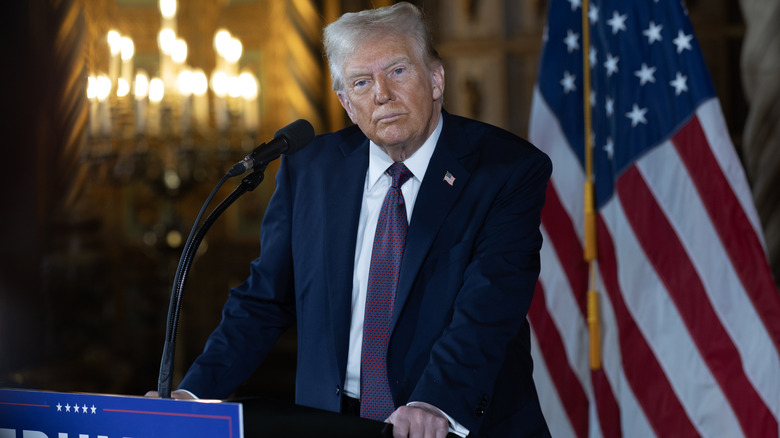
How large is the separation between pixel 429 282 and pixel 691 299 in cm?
130

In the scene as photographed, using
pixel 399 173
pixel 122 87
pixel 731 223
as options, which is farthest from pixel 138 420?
pixel 122 87

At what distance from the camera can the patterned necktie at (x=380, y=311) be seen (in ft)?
5.49

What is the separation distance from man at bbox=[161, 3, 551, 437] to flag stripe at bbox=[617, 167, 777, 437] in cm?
104

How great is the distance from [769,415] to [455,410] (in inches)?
57.9

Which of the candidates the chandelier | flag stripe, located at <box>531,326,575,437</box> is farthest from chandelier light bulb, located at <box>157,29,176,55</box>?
flag stripe, located at <box>531,326,575,437</box>

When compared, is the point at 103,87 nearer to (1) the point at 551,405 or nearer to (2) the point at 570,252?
(2) the point at 570,252

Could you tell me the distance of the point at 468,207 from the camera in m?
1.74

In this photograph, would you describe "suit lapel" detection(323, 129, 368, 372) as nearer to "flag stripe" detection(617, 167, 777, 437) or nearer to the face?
the face

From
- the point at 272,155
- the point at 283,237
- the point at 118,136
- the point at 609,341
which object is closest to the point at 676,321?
the point at 609,341

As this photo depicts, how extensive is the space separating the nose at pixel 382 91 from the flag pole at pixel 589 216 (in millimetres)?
1303

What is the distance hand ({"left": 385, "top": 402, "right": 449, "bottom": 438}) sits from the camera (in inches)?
51.3

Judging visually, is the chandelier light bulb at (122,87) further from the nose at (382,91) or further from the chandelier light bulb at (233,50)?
the nose at (382,91)

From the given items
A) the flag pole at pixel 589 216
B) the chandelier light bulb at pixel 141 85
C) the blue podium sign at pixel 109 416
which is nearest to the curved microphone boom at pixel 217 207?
the blue podium sign at pixel 109 416

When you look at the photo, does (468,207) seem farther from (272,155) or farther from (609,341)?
(609,341)
